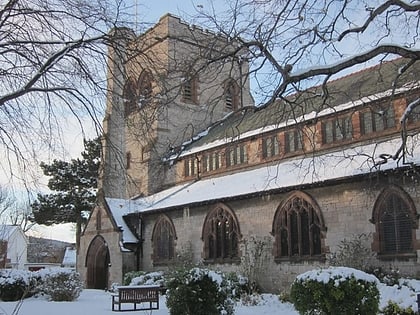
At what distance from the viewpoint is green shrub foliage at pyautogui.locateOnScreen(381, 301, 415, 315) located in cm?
1276

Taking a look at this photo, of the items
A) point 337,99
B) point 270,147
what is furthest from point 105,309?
point 337,99

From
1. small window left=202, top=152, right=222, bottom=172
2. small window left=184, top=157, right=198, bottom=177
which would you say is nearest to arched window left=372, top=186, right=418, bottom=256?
small window left=202, top=152, right=222, bottom=172

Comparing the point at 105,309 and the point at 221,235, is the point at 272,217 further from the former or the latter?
the point at 105,309

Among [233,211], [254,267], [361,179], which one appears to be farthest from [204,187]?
[361,179]

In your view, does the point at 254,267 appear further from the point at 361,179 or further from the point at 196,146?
the point at 196,146

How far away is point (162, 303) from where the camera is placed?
18891 millimetres

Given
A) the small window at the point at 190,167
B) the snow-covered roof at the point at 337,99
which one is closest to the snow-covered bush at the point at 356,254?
the snow-covered roof at the point at 337,99

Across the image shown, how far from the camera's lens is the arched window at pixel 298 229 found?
766 inches

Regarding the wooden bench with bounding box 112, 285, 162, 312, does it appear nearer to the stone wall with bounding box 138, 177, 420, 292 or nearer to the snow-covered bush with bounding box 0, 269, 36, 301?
the stone wall with bounding box 138, 177, 420, 292

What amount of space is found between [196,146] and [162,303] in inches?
567

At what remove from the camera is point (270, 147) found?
2539 cm

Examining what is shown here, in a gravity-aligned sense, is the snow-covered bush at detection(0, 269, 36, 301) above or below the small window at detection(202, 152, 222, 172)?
below

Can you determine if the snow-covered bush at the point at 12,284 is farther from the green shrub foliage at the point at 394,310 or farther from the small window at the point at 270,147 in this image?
the green shrub foliage at the point at 394,310

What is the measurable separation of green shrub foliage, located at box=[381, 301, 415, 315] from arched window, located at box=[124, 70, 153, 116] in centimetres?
830
